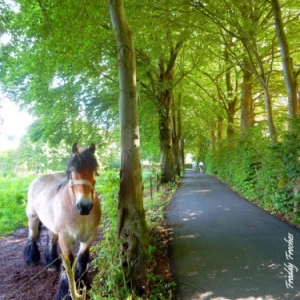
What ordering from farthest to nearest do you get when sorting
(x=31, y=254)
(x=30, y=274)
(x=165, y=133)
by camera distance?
1. (x=165, y=133)
2. (x=31, y=254)
3. (x=30, y=274)

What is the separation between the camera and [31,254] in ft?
17.2

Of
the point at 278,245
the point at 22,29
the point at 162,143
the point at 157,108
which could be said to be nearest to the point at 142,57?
the point at 157,108

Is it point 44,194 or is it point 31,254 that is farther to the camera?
point 31,254

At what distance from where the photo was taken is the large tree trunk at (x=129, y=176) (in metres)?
3.62

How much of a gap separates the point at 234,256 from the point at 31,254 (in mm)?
4193

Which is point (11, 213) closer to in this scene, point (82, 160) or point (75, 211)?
point (75, 211)

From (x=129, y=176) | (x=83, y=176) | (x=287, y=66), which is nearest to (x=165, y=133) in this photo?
(x=287, y=66)

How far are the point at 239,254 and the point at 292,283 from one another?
47.5 inches

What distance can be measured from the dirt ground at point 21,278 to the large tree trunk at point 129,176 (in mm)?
1349

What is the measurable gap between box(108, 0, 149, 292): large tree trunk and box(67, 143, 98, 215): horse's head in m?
0.65

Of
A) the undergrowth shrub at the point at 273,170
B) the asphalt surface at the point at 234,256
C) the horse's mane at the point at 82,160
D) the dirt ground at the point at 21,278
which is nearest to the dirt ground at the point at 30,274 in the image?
the dirt ground at the point at 21,278

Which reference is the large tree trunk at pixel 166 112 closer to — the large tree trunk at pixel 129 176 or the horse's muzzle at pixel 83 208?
the large tree trunk at pixel 129 176

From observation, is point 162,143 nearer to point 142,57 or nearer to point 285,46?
point 142,57

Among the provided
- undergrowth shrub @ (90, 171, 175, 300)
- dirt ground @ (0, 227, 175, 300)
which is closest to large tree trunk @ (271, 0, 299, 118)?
dirt ground @ (0, 227, 175, 300)
